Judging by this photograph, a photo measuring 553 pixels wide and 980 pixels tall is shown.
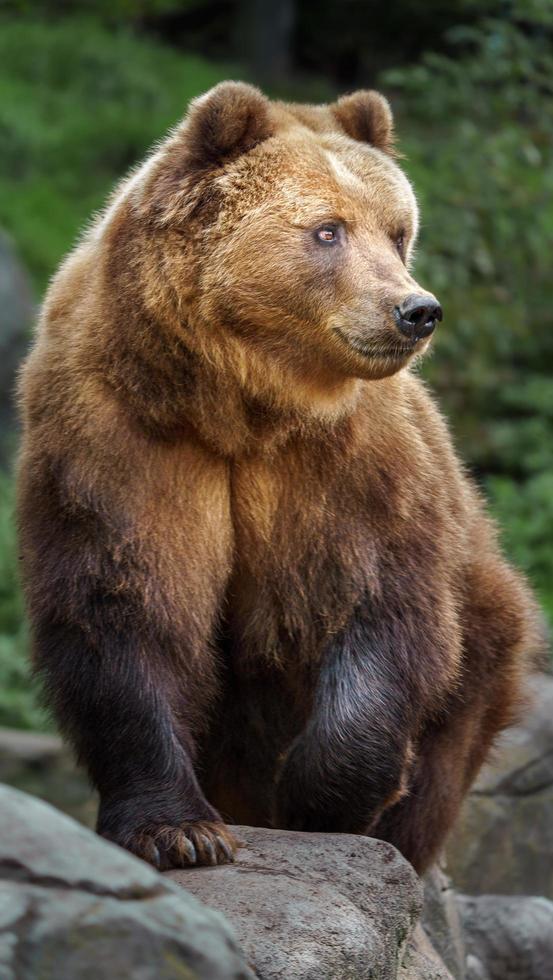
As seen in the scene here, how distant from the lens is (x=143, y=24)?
1988cm

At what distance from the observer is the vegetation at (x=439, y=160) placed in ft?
34.7

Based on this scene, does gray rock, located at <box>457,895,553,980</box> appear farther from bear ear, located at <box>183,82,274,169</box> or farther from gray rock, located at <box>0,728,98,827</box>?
gray rock, located at <box>0,728,98,827</box>

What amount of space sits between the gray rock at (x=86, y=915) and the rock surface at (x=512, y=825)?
4265 millimetres

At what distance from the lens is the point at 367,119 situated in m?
4.72

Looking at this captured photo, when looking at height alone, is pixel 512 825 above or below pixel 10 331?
above

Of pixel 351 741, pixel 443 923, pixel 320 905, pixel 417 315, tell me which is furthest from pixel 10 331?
pixel 320 905

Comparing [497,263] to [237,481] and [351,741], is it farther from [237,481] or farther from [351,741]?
[351,741]

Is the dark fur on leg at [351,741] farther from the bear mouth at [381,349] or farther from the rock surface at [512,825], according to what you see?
the rock surface at [512,825]

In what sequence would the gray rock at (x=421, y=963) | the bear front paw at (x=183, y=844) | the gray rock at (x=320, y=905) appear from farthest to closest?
the gray rock at (x=421, y=963) < the bear front paw at (x=183, y=844) < the gray rock at (x=320, y=905)

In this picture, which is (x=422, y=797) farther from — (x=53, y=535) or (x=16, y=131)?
(x=16, y=131)

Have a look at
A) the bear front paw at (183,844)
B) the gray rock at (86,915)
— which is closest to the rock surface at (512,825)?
the bear front paw at (183,844)

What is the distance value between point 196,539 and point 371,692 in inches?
26.8

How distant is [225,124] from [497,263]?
8.46 meters

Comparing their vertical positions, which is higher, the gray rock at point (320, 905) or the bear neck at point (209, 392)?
the bear neck at point (209, 392)
